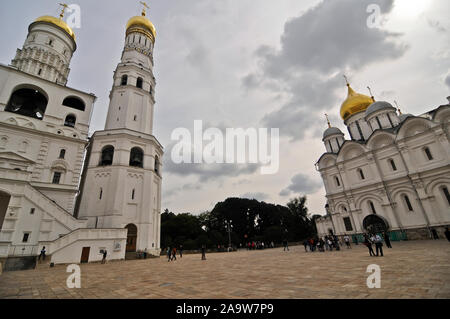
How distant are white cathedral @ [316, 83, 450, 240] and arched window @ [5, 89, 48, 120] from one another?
39826mm

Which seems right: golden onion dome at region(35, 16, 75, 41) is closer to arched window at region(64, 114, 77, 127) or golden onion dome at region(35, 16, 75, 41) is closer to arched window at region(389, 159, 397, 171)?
arched window at region(64, 114, 77, 127)

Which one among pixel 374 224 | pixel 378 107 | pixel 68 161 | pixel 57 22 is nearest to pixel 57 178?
pixel 68 161

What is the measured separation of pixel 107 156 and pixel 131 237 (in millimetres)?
9835

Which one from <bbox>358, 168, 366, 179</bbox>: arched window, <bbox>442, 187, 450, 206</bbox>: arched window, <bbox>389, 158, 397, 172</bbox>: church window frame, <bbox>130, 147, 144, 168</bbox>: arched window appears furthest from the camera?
<bbox>358, 168, 366, 179</bbox>: arched window

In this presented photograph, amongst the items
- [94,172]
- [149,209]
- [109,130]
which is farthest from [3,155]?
[149,209]

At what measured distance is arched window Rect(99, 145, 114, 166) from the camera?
2412 centimetres

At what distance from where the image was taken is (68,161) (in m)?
22.9

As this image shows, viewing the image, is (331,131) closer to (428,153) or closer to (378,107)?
(378,107)

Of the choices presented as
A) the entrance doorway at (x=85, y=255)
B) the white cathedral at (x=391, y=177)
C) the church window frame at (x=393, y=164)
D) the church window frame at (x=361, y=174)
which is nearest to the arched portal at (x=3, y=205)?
the entrance doorway at (x=85, y=255)

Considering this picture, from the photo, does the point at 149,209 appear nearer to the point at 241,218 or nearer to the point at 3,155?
the point at 3,155

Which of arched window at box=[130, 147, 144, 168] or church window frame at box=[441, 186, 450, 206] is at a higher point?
arched window at box=[130, 147, 144, 168]

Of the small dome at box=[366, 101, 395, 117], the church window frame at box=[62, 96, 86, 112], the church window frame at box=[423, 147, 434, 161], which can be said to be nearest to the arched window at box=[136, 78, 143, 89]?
the church window frame at box=[62, 96, 86, 112]

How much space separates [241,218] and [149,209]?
1235 inches

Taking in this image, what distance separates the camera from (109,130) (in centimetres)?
2494
